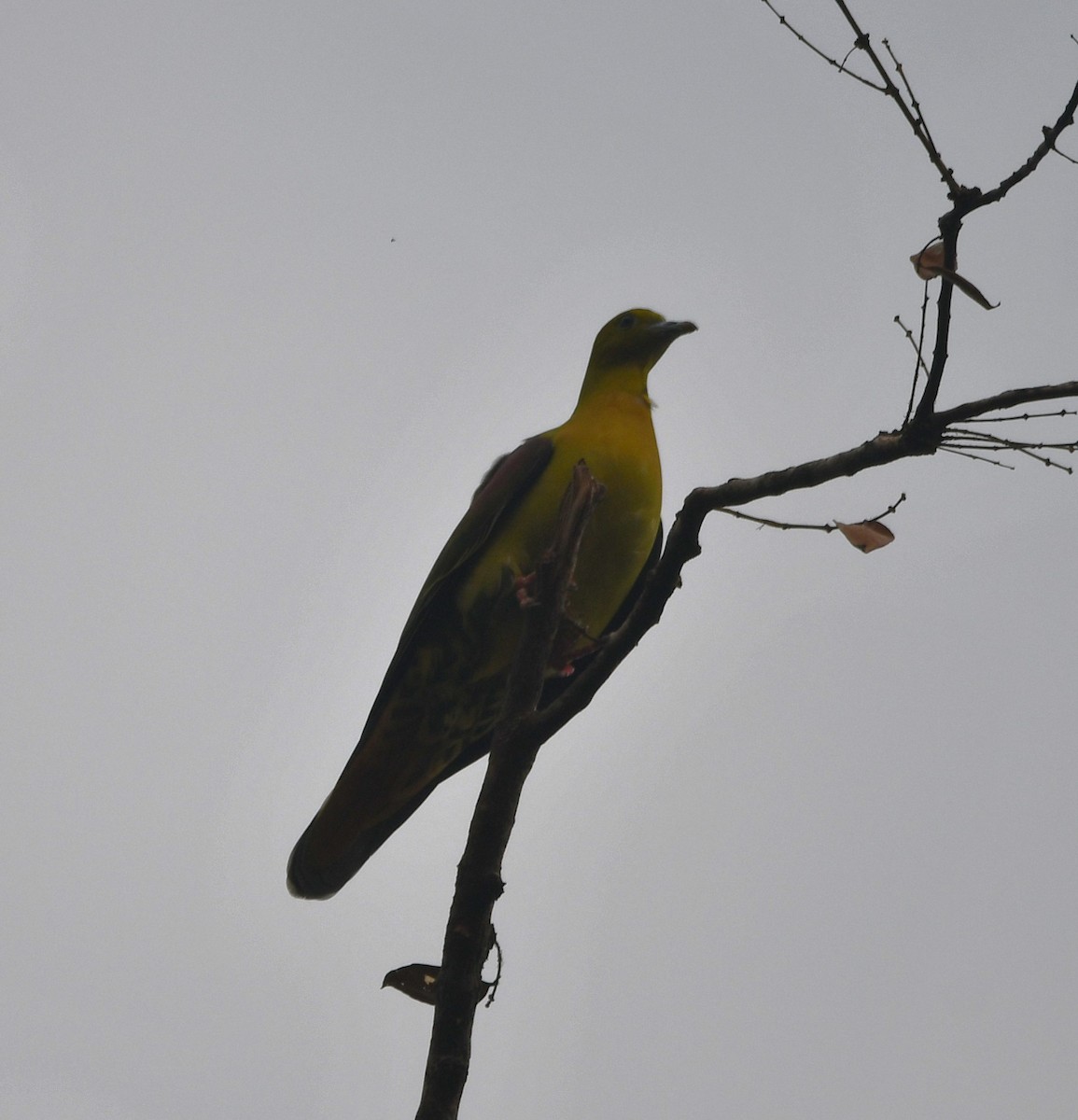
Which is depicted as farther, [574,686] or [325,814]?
[325,814]

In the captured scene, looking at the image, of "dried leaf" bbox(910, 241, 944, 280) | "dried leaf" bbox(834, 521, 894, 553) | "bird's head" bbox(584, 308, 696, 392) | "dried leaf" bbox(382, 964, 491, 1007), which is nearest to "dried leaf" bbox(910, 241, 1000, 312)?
"dried leaf" bbox(910, 241, 944, 280)

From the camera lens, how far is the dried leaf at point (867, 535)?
2854 mm

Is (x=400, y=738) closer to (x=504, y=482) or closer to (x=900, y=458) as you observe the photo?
(x=504, y=482)

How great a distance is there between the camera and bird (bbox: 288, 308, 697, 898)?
448 centimetres

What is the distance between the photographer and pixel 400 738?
4672 millimetres

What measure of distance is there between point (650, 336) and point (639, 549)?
1.27 meters

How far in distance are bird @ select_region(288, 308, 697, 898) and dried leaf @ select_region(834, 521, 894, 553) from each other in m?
1.55

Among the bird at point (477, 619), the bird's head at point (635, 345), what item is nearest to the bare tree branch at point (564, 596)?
the bird at point (477, 619)

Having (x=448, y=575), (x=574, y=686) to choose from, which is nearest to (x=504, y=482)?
(x=448, y=575)

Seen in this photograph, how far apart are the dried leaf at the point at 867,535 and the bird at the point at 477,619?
5.09ft

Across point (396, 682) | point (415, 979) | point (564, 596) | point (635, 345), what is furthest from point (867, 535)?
point (635, 345)

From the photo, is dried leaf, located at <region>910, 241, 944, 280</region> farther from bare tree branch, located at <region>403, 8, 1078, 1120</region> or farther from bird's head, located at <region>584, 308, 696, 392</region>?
bird's head, located at <region>584, 308, 696, 392</region>

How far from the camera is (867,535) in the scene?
289 cm

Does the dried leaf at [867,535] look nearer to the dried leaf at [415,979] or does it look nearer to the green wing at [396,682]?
the dried leaf at [415,979]
